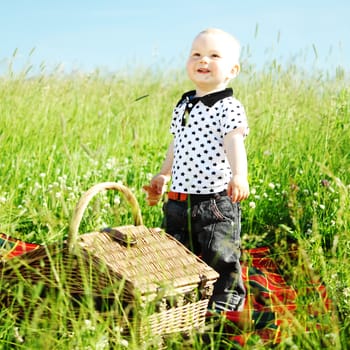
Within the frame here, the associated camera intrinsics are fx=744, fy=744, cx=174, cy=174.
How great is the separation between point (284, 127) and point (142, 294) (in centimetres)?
320

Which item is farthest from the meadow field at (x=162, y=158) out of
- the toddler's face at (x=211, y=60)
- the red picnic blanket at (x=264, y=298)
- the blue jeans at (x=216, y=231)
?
the toddler's face at (x=211, y=60)

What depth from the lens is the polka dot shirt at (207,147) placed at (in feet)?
12.0

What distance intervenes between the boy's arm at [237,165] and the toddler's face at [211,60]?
1.02 feet

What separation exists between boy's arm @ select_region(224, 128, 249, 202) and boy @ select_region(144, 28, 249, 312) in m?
0.02

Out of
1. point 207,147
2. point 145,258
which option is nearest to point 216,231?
point 207,147

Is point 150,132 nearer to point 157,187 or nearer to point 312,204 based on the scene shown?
point 312,204

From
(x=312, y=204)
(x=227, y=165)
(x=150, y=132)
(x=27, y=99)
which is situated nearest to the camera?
(x=227, y=165)

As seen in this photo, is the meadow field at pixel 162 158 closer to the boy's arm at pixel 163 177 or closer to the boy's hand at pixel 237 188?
the boy's arm at pixel 163 177

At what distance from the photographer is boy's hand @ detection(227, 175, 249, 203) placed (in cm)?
338

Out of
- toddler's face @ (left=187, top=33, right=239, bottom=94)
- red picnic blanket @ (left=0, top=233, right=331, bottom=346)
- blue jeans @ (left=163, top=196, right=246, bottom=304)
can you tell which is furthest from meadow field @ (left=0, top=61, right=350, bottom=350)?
toddler's face @ (left=187, top=33, right=239, bottom=94)

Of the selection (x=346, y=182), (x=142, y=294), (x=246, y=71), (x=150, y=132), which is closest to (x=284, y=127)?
(x=246, y=71)

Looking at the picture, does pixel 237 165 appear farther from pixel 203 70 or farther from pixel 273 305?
pixel 273 305

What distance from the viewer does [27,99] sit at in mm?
6188

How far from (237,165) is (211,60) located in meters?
0.56
